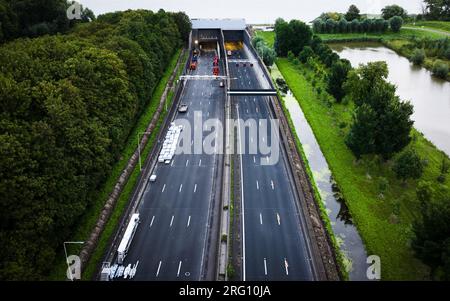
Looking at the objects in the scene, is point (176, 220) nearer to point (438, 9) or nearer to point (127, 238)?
point (127, 238)

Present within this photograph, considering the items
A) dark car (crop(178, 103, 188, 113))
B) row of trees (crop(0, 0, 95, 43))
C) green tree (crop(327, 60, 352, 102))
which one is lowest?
dark car (crop(178, 103, 188, 113))

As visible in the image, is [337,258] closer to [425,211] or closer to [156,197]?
[425,211]

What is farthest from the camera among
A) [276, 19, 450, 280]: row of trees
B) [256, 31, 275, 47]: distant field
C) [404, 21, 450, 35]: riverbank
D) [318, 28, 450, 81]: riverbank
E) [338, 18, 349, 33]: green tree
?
[338, 18, 349, 33]: green tree

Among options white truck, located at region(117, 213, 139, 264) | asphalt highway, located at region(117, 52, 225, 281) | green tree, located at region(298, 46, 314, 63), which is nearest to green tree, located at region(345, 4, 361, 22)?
green tree, located at region(298, 46, 314, 63)

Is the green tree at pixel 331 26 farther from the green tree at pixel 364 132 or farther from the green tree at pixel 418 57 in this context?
the green tree at pixel 364 132

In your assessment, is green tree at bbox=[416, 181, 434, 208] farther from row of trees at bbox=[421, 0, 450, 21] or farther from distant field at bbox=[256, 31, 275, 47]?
row of trees at bbox=[421, 0, 450, 21]

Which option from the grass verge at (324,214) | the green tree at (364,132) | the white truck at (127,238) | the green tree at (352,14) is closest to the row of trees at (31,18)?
the white truck at (127,238)
